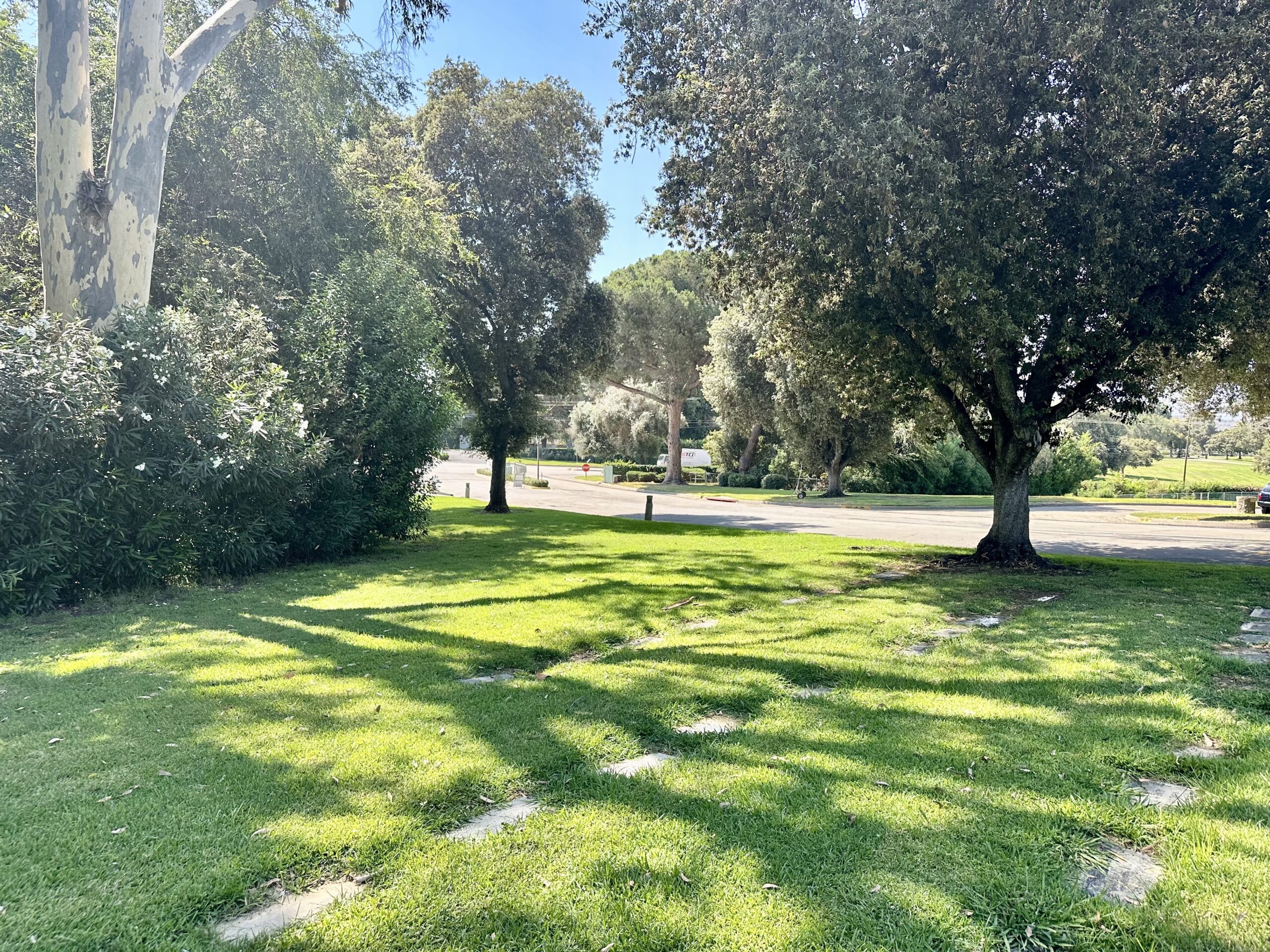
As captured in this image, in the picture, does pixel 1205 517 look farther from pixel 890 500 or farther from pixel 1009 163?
pixel 1009 163

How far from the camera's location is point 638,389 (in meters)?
39.5

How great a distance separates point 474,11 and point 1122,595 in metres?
13.1

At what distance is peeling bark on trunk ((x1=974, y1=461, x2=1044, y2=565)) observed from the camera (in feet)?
35.5

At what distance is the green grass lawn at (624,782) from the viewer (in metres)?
2.15

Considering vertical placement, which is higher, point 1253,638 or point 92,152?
point 92,152

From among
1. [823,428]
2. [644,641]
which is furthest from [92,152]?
[823,428]

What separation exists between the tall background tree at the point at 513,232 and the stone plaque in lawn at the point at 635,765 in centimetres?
1646

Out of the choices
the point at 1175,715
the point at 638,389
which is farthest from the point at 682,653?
the point at 638,389

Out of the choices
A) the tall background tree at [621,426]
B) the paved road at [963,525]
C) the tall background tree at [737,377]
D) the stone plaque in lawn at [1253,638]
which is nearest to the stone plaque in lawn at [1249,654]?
the stone plaque in lawn at [1253,638]

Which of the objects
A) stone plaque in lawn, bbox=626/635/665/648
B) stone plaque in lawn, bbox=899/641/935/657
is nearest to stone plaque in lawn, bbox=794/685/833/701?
stone plaque in lawn, bbox=899/641/935/657

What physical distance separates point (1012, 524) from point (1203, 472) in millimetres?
72251

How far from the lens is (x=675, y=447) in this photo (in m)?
38.5

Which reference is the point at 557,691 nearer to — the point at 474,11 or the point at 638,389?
the point at 474,11

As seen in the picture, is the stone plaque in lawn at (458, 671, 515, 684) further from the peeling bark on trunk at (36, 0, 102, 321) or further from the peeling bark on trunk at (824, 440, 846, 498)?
the peeling bark on trunk at (824, 440, 846, 498)
